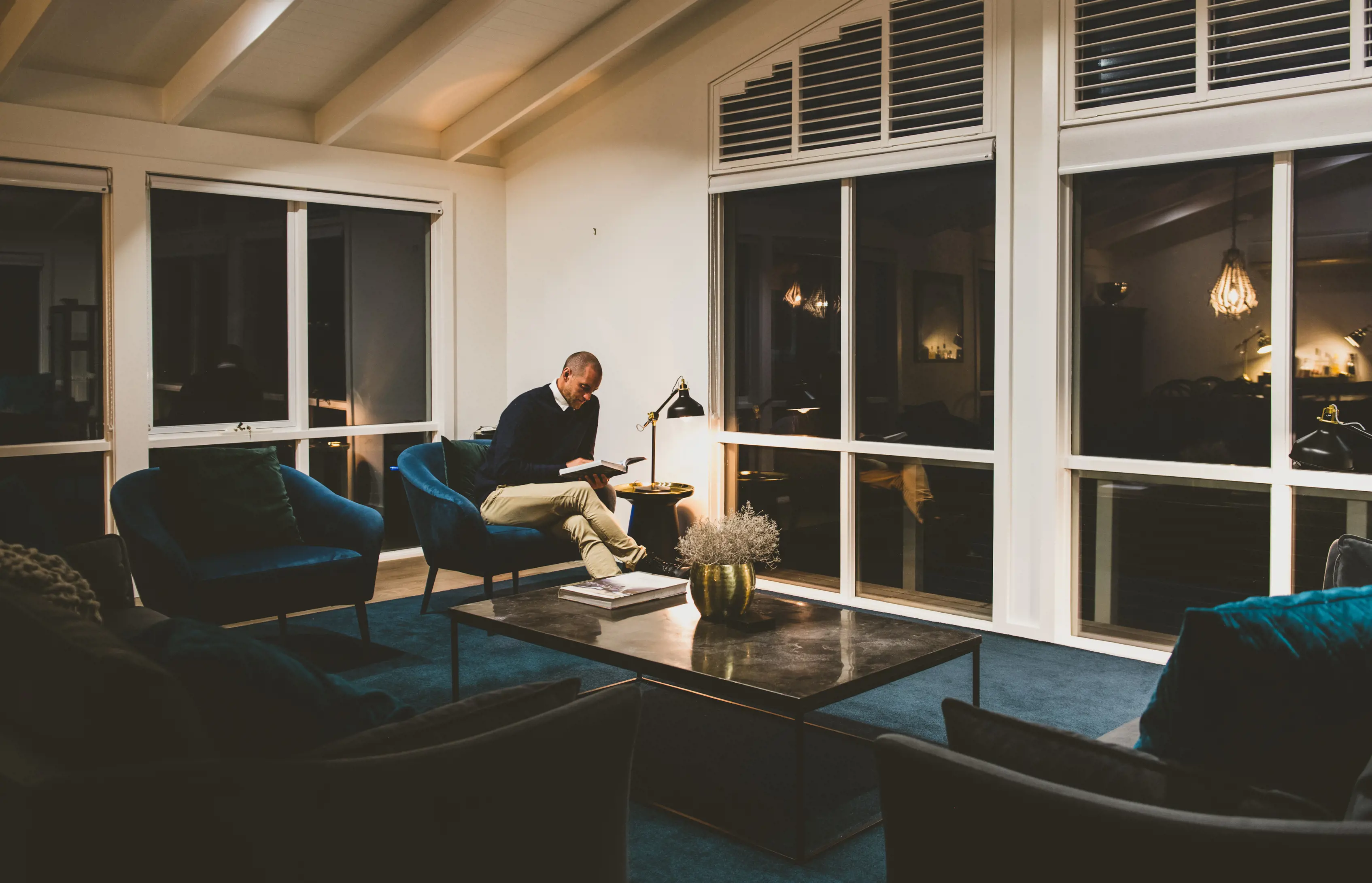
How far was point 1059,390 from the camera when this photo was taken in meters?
4.58

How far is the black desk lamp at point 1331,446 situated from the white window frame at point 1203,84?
4.05 feet

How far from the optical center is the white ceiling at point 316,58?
475 cm

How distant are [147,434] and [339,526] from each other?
162cm

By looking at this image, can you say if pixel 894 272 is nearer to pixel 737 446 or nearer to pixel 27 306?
pixel 737 446

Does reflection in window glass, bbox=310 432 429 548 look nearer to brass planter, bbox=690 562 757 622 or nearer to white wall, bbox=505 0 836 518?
white wall, bbox=505 0 836 518

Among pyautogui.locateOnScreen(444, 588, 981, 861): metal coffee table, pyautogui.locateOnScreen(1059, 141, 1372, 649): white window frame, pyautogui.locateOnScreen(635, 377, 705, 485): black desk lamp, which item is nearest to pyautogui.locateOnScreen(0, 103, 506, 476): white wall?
pyautogui.locateOnScreen(635, 377, 705, 485): black desk lamp

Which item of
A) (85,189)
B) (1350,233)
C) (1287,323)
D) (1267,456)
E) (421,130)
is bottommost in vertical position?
(1267,456)

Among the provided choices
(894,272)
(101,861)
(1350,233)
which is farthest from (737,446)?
(101,861)

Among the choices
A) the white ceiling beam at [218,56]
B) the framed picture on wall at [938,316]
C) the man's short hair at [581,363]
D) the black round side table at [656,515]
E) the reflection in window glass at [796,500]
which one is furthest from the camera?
the black round side table at [656,515]

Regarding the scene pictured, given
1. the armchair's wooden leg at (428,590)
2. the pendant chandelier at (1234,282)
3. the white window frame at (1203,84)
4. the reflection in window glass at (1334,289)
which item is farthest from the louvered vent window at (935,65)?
the armchair's wooden leg at (428,590)

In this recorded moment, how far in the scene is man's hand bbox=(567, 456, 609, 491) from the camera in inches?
208

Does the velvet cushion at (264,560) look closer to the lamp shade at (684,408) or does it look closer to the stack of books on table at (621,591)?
the stack of books on table at (621,591)

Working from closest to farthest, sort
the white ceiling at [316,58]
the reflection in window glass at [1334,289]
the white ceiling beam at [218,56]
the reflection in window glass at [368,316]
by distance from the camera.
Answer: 1. the reflection in window glass at [1334,289]
2. the white ceiling beam at [218,56]
3. the white ceiling at [316,58]
4. the reflection in window glass at [368,316]

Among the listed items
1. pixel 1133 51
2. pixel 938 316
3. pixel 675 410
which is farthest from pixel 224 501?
pixel 1133 51
